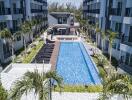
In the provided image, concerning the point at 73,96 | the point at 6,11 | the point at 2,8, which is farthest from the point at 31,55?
the point at 73,96

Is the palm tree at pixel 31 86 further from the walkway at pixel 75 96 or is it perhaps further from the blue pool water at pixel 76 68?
the blue pool water at pixel 76 68

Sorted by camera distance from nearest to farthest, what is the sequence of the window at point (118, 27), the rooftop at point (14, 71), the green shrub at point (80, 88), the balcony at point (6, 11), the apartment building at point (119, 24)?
the green shrub at point (80, 88) < the rooftop at point (14, 71) < the apartment building at point (119, 24) < the balcony at point (6, 11) < the window at point (118, 27)

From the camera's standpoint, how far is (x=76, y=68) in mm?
32094

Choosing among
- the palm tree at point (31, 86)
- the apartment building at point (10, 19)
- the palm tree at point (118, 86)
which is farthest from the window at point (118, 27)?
the palm tree at point (31, 86)

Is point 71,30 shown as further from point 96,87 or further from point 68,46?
point 96,87

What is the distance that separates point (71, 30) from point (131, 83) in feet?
197

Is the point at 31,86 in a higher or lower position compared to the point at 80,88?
higher

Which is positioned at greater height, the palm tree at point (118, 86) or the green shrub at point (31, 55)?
the palm tree at point (118, 86)

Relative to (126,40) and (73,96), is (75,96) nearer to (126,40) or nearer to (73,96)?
(73,96)

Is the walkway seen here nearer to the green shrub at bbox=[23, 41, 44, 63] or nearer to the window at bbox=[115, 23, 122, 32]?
the green shrub at bbox=[23, 41, 44, 63]

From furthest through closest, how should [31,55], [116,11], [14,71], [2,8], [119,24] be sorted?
1. [31,55]
2. [116,11]
3. [119,24]
4. [2,8]
5. [14,71]

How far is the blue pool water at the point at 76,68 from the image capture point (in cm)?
2714

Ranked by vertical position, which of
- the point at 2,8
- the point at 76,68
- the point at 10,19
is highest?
the point at 2,8

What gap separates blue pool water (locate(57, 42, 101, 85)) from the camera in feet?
89.0
